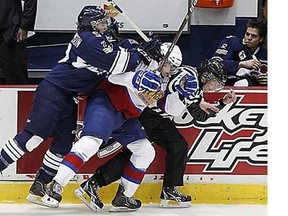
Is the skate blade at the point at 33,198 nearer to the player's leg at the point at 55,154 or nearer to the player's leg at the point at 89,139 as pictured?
the player's leg at the point at 55,154

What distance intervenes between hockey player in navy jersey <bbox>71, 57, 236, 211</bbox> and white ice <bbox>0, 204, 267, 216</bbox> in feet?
0.17

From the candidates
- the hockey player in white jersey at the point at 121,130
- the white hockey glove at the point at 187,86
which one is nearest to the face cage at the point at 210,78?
the white hockey glove at the point at 187,86

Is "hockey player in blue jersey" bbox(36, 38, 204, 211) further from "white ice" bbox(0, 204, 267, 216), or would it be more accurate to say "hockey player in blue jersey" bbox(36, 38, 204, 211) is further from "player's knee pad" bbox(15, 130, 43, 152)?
"player's knee pad" bbox(15, 130, 43, 152)

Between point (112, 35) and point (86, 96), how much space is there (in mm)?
292

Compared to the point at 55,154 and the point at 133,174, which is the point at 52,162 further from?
the point at 133,174

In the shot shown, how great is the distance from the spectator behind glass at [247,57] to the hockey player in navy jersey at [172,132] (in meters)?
0.38

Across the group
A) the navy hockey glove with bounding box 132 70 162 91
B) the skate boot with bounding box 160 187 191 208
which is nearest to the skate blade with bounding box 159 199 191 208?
the skate boot with bounding box 160 187 191 208

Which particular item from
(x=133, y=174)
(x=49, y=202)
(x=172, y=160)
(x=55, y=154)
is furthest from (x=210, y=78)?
(x=49, y=202)

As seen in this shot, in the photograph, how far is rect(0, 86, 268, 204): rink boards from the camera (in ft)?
9.96

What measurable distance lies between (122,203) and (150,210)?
0.15 metres
